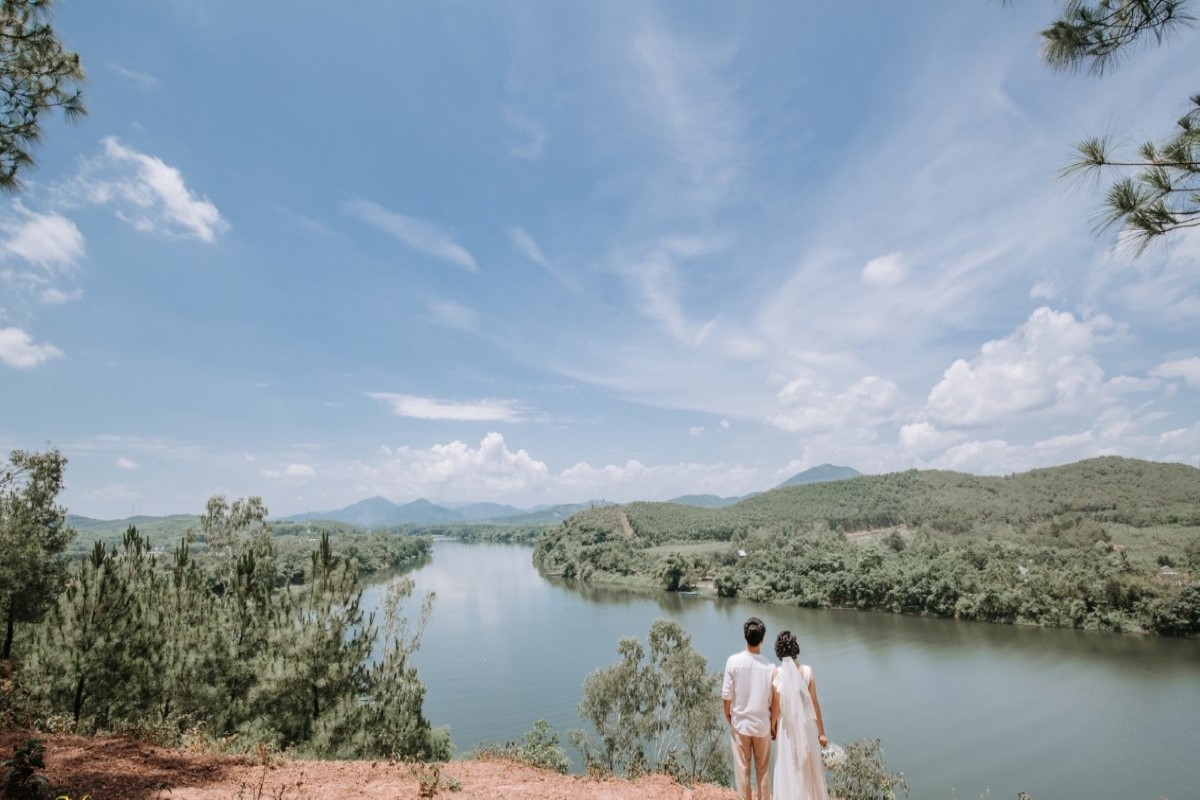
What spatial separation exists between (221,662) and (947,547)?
68.4 m

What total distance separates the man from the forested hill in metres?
95.2

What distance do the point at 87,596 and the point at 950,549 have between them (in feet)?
221

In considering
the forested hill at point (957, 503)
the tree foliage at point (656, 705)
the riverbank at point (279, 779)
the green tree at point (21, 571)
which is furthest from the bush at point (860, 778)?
the forested hill at point (957, 503)

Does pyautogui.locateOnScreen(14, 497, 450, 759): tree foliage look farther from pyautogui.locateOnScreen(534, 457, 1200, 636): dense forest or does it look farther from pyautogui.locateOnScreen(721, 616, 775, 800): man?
pyautogui.locateOnScreen(534, 457, 1200, 636): dense forest

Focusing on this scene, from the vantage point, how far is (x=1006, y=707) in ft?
87.7

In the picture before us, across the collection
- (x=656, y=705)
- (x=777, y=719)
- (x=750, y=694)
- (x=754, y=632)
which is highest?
(x=754, y=632)

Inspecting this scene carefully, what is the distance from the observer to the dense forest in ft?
139

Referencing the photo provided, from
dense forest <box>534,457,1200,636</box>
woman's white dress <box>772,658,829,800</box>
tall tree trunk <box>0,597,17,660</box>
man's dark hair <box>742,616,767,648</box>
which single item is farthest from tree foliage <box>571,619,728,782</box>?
dense forest <box>534,457,1200,636</box>

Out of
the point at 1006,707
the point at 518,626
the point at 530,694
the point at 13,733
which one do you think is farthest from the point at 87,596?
the point at 518,626

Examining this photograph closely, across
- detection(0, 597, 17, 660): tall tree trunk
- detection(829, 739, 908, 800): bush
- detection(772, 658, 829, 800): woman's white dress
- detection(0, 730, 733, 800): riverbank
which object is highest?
detection(772, 658, 829, 800): woman's white dress

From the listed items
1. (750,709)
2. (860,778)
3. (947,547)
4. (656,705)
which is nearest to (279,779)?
(750,709)

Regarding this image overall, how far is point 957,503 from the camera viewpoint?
10712 centimetres

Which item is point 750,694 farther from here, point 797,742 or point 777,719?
point 797,742

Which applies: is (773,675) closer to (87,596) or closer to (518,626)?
(87,596)
